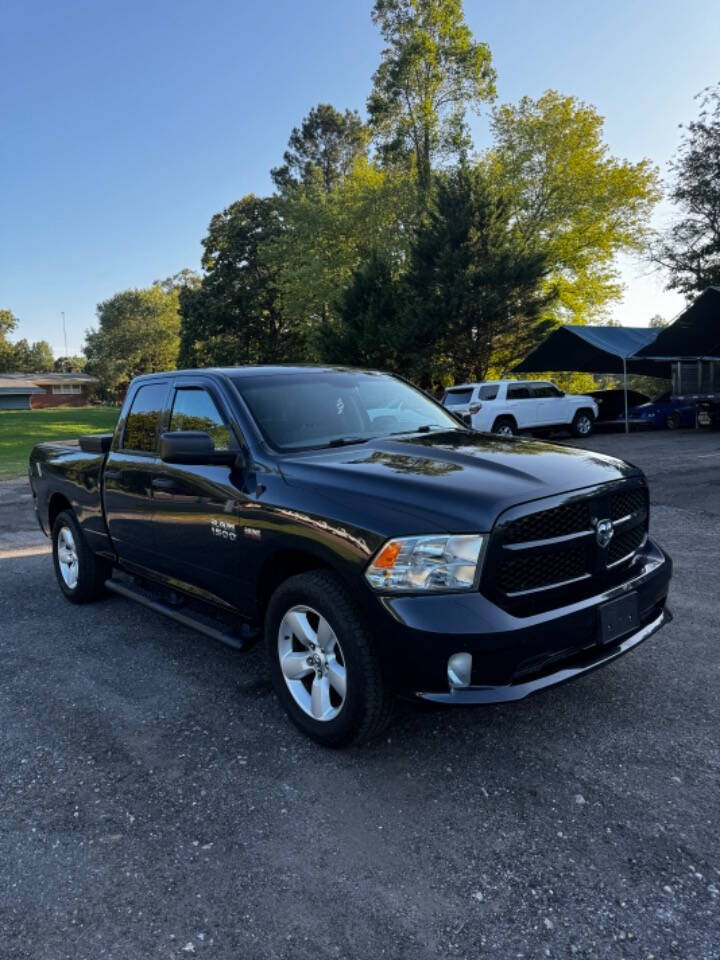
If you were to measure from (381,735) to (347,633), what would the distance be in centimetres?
70

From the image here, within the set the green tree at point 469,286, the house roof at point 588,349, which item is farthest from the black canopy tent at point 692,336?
the green tree at point 469,286

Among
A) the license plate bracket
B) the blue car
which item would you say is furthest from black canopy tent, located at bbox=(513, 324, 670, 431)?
the license plate bracket

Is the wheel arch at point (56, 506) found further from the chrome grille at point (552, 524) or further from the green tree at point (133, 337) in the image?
the green tree at point (133, 337)

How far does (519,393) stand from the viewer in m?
19.8

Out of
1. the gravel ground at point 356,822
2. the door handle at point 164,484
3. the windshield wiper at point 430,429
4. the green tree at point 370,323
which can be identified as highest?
the green tree at point 370,323

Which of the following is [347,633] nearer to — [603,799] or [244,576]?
[244,576]

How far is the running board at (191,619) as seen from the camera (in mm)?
3664

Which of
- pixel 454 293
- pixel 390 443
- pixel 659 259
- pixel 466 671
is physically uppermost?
pixel 659 259

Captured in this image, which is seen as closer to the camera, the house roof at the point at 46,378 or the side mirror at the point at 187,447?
the side mirror at the point at 187,447

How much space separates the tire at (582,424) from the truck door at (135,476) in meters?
18.3

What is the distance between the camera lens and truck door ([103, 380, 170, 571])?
4.54 meters

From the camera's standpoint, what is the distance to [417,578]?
2.78 m

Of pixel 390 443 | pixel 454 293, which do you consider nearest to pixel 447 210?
pixel 454 293

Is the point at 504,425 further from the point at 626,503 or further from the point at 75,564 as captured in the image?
the point at 626,503
